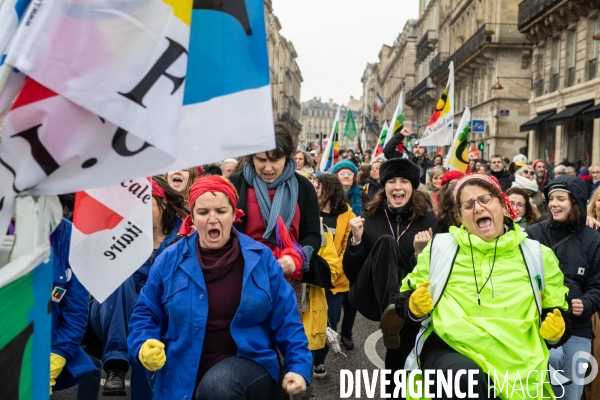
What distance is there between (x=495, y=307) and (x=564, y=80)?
23.8m

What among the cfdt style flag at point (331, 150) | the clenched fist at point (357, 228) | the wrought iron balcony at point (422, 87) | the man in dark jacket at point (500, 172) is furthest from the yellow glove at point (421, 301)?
the wrought iron balcony at point (422, 87)

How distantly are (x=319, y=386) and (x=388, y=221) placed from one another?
156 cm

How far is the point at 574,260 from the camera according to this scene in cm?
432

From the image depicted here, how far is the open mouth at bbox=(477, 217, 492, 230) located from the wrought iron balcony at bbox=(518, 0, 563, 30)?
2286 cm

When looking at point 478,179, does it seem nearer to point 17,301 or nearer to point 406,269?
point 406,269

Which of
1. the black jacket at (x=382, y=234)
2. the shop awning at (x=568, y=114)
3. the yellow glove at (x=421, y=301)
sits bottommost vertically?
the yellow glove at (x=421, y=301)

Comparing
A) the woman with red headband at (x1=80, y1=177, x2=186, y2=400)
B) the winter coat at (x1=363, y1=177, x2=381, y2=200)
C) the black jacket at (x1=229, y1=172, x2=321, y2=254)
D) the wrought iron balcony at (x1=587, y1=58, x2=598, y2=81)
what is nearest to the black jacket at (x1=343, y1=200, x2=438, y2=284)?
the black jacket at (x1=229, y1=172, x2=321, y2=254)

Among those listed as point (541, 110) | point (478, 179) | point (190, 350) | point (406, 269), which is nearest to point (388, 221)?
point (406, 269)

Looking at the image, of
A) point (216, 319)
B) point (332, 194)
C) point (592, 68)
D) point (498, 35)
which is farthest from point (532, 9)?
point (216, 319)

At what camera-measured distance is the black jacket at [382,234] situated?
4488 mm

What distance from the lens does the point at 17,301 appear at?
164 cm

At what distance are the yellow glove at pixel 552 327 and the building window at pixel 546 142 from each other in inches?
915

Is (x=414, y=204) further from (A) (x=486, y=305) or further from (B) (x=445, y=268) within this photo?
(A) (x=486, y=305)

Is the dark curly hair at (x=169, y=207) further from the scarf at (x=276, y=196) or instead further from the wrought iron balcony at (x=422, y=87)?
the wrought iron balcony at (x=422, y=87)
